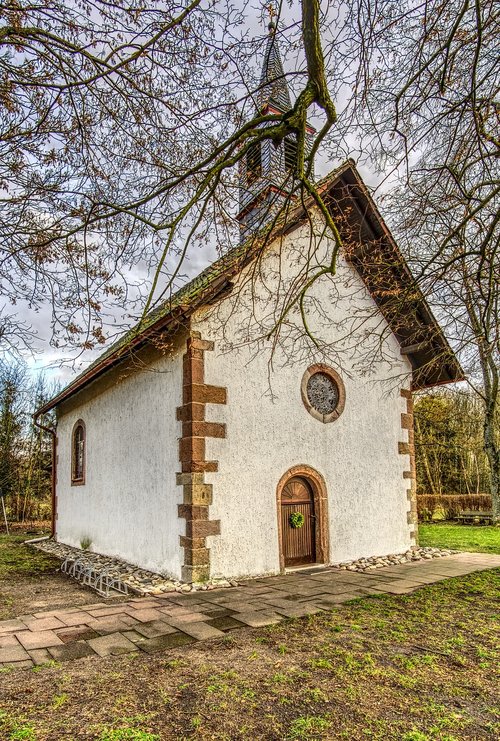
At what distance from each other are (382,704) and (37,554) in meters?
11.5

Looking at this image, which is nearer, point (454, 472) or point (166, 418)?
point (166, 418)

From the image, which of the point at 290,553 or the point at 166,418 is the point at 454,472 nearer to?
the point at 290,553

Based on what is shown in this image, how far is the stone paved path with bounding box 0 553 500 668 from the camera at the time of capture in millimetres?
4973

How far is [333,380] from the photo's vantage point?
1012 cm

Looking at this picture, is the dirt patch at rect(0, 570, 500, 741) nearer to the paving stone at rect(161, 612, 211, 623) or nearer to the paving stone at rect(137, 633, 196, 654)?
the paving stone at rect(137, 633, 196, 654)

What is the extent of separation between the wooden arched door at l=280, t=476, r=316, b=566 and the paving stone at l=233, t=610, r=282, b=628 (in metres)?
2.71

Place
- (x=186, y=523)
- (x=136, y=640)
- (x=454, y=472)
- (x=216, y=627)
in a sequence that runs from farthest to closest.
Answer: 1. (x=454, y=472)
2. (x=186, y=523)
3. (x=216, y=627)
4. (x=136, y=640)

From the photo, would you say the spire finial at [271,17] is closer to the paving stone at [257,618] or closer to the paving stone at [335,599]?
the paving stone at [257,618]

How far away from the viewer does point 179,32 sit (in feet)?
14.5

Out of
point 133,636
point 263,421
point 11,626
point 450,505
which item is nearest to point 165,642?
point 133,636

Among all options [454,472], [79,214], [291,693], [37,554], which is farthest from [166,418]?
[454,472]

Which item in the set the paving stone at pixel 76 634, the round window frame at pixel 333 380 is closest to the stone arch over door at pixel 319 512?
the round window frame at pixel 333 380

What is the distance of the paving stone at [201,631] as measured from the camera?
5223mm

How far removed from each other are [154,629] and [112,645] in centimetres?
60
